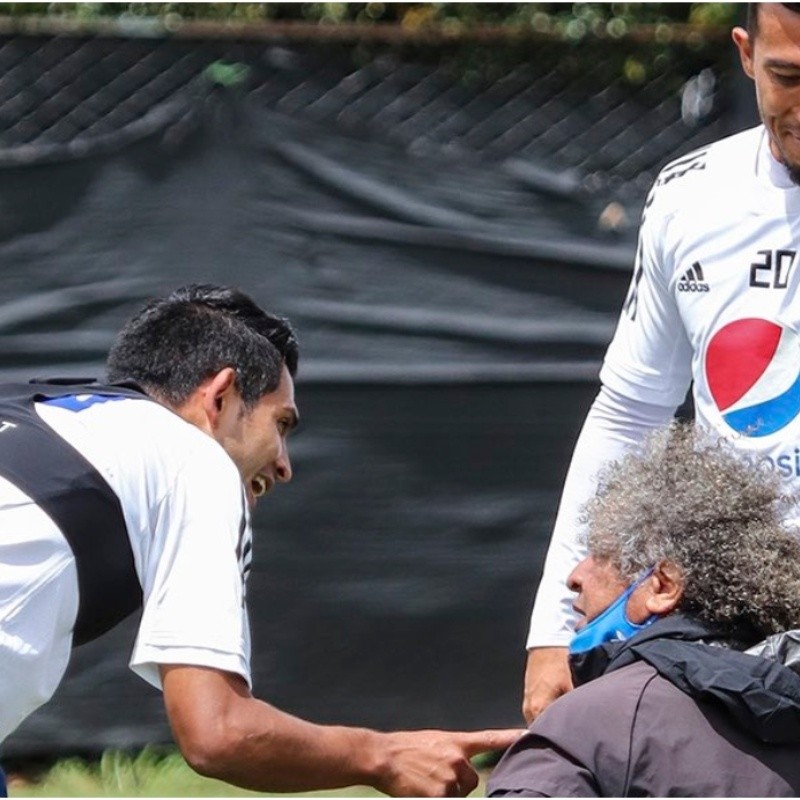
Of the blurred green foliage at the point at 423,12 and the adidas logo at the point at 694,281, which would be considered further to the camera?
the blurred green foliage at the point at 423,12

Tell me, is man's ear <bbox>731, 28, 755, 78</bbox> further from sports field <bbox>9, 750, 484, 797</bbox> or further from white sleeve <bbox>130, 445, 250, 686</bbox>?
sports field <bbox>9, 750, 484, 797</bbox>

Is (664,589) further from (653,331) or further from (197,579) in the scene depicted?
(653,331)

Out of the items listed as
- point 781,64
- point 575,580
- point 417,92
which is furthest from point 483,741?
point 417,92

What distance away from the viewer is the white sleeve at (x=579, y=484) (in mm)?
3051

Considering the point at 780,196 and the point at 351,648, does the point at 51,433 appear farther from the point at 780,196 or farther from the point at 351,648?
the point at 351,648

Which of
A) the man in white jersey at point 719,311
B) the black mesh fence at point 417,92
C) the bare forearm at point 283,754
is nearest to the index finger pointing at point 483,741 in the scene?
the bare forearm at point 283,754

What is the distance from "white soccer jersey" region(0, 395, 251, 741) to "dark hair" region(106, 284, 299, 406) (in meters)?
0.32

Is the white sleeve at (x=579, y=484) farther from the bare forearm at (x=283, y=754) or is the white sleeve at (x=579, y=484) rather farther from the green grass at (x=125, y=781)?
the green grass at (x=125, y=781)

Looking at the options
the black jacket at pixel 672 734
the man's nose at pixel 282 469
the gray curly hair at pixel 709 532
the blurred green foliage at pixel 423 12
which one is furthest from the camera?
the blurred green foliage at pixel 423 12

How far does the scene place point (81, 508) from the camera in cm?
247

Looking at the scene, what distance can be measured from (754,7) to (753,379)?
0.61 m

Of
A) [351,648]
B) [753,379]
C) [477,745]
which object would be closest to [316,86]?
[351,648]

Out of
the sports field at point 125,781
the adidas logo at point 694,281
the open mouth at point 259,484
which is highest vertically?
the adidas logo at point 694,281

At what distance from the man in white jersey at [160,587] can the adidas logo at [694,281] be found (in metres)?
0.84
